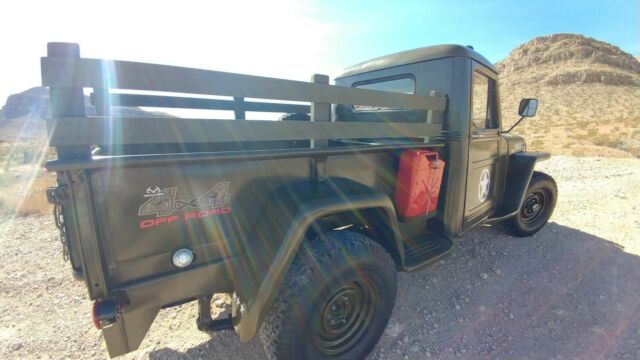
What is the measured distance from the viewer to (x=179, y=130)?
1551 millimetres

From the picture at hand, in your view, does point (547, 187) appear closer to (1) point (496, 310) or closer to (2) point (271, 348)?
(1) point (496, 310)

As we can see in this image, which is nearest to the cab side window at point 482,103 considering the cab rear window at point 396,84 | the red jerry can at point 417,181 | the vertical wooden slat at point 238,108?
the cab rear window at point 396,84

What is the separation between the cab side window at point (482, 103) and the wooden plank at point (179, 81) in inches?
54.0

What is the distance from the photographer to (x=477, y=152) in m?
3.17

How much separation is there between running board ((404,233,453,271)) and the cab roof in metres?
1.64

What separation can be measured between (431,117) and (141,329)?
252 centimetres

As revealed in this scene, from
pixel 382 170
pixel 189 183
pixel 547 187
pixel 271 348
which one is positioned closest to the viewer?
pixel 189 183

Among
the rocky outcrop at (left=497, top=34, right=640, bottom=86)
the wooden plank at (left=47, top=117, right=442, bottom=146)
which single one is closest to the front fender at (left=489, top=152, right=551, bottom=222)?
the wooden plank at (left=47, top=117, right=442, bottom=146)

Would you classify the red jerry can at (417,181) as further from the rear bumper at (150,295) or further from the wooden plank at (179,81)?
the rear bumper at (150,295)

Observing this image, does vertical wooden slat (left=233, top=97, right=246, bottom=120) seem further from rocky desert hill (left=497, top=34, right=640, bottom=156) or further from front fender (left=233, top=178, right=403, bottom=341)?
rocky desert hill (left=497, top=34, right=640, bottom=156)

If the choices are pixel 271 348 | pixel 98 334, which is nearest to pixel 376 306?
pixel 271 348

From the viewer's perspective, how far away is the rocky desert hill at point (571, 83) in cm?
3044

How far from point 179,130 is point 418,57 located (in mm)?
2335

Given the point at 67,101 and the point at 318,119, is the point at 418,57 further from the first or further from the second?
the point at 67,101
